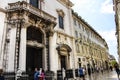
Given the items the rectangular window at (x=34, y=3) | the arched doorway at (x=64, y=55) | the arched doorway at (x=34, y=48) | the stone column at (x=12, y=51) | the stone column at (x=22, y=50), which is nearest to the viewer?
the stone column at (x=12, y=51)

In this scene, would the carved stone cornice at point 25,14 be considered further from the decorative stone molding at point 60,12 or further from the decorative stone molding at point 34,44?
the decorative stone molding at point 60,12

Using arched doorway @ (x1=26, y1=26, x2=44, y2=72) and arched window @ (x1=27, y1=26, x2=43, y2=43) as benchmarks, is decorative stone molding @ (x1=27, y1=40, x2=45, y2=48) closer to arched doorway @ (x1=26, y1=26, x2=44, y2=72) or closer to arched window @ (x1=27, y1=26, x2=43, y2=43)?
arched doorway @ (x1=26, y1=26, x2=44, y2=72)

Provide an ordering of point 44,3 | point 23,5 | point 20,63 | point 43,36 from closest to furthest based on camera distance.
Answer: point 20,63, point 23,5, point 43,36, point 44,3

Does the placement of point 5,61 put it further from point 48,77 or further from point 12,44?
point 48,77

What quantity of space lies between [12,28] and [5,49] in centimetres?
203

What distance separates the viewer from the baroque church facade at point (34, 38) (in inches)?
640

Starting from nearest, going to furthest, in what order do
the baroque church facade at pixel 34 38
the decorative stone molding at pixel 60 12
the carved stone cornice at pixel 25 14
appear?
the baroque church facade at pixel 34 38
the carved stone cornice at pixel 25 14
the decorative stone molding at pixel 60 12

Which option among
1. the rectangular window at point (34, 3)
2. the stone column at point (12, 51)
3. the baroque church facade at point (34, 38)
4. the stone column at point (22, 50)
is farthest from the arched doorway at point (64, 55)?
the stone column at point (12, 51)

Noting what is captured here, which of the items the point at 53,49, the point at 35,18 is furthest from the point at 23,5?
the point at 53,49

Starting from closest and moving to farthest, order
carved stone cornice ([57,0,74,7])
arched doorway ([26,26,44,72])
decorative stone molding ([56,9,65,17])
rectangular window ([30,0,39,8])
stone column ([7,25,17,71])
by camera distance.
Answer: stone column ([7,25,17,71]) → arched doorway ([26,26,44,72]) → rectangular window ([30,0,39,8]) → decorative stone molding ([56,9,65,17]) → carved stone cornice ([57,0,74,7])

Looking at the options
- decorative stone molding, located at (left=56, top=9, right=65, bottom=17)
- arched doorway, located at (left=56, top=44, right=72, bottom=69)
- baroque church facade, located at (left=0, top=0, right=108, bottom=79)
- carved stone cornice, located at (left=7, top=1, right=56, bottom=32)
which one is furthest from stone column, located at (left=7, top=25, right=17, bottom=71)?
decorative stone molding, located at (left=56, top=9, right=65, bottom=17)

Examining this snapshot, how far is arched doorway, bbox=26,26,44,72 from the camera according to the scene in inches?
731

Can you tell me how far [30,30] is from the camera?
62.5 feet

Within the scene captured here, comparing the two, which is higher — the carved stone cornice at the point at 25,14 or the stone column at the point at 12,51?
the carved stone cornice at the point at 25,14
